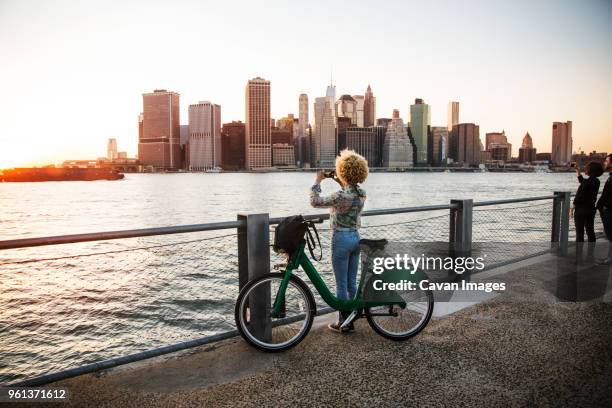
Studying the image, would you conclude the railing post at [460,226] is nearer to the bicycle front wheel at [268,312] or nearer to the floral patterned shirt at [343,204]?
the floral patterned shirt at [343,204]

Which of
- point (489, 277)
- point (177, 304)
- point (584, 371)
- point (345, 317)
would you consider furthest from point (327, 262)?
point (584, 371)

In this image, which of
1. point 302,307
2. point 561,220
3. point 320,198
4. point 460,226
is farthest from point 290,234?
point 561,220

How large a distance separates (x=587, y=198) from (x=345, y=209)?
653 cm

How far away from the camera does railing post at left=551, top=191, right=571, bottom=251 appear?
8.59 meters

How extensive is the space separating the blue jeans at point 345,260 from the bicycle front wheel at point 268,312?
37 cm

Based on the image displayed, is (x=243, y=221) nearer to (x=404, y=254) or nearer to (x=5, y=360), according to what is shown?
(x=404, y=254)

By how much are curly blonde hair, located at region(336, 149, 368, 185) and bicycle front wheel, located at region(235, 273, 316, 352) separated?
1.08 meters

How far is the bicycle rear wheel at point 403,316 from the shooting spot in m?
4.35

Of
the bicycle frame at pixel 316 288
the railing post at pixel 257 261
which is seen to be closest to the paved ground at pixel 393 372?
the railing post at pixel 257 261

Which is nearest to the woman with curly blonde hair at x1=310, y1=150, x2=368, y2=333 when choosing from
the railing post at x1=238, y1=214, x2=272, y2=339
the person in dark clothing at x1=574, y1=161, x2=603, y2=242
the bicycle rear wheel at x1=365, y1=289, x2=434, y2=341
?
the bicycle rear wheel at x1=365, y1=289, x2=434, y2=341

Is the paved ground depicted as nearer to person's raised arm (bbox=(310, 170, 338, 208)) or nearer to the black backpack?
the black backpack

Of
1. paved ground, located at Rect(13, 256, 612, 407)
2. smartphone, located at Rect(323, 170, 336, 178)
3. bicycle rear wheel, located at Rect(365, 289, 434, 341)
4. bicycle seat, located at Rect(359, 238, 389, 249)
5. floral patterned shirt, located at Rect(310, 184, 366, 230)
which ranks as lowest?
paved ground, located at Rect(13, 256, 612, 407)

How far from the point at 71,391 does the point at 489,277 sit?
578 centimetres

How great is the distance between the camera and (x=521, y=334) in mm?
4516
